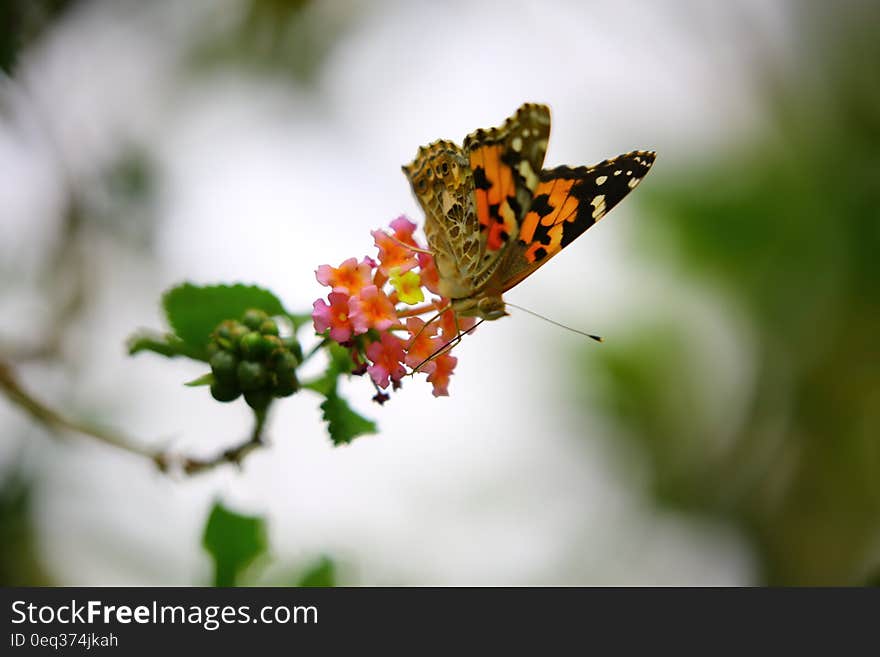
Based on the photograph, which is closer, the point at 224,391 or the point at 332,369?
the point at 224,391

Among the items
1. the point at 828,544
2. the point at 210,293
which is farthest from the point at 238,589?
the point at 828,544

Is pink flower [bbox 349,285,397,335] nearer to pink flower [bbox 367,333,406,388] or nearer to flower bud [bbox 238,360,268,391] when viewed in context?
pink flower [bbox 367,333,406,388]

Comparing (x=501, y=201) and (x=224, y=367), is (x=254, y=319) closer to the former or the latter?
(x=224, y=367)

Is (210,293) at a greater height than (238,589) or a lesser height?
greater

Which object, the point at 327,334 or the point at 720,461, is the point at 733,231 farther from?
the point at 327,334

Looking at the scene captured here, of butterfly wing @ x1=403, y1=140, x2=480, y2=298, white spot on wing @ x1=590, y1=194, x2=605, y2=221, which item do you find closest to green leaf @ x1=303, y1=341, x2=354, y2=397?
butterfly wing @ x1=403, y1=140, x2=480, y2=298

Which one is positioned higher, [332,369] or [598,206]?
[598,206]

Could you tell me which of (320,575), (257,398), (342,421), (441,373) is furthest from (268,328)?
(320,575)
